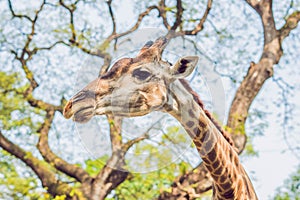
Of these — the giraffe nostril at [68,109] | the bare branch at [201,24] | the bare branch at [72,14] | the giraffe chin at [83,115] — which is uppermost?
the bare branch at [72,14]

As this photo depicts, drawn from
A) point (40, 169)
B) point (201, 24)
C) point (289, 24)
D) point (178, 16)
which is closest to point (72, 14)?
point (178, 16)

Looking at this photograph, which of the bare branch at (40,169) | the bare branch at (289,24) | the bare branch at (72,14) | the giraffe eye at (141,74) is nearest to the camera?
the giraffe eye at (141,74)

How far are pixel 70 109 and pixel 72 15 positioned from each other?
6.07 metres

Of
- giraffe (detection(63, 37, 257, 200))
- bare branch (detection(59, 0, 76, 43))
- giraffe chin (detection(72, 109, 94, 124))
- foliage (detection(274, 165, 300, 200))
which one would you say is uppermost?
bare branch (detection(59, 0, 76, 43))

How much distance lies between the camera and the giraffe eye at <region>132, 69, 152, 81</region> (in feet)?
9.45

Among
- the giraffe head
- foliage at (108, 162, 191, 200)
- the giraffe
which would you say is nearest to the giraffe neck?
the giraffe

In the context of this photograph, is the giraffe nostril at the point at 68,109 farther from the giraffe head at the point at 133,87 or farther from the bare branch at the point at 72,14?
the bare branch at the point at 72,14

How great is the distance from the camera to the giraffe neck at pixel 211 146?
3.13m

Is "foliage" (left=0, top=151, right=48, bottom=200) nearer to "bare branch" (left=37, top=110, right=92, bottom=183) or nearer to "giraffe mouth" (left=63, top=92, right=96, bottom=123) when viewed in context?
"bare branch" (left=37, top=110, right=92, bottom=183)

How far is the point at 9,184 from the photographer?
8.15 meters

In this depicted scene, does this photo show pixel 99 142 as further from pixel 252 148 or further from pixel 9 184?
pixel 252 148

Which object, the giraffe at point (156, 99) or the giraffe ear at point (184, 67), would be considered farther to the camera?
the giraffe ear at point (184, 67)

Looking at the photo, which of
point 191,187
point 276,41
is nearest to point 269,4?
point 276,41

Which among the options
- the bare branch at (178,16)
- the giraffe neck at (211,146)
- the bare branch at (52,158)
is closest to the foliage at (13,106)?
the bare branch at (52,158)
